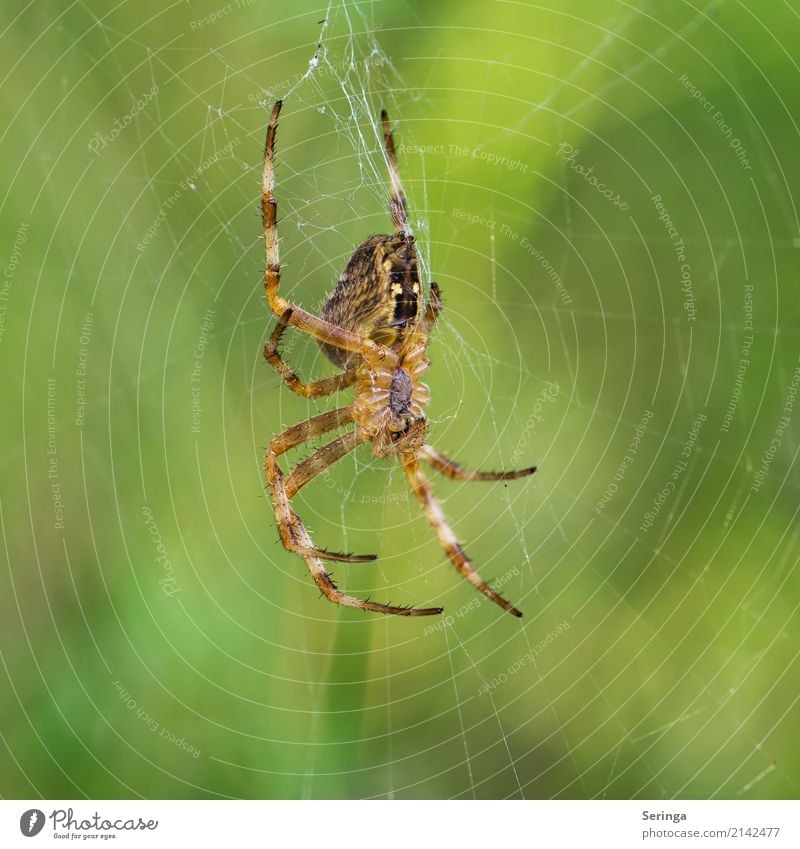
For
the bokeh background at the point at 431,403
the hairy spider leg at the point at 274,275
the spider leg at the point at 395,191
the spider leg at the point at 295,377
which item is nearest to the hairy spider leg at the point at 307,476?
the spider leg at the point at 295,377

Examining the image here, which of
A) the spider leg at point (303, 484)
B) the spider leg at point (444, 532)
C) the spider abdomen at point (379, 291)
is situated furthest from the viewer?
the spider leg at point (444, 532)

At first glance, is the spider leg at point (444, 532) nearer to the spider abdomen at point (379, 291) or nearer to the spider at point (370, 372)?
the spider at point (370, 372)

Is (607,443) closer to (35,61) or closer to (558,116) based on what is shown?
(558,116)

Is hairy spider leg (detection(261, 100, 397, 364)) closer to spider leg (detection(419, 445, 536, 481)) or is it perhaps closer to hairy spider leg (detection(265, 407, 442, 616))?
hairy spider leg (detection(265, 407, 442, 616))

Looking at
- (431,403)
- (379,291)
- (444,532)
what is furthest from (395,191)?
(444,532)

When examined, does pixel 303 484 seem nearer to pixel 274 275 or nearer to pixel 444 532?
pixel 444 532

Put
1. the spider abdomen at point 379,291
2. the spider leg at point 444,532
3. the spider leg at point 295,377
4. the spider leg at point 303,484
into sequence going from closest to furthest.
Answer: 1. the spider abdomen at point 379,291
2. the spider leg at point 295,377
3. the spider leg at point 303,484
4. the spider leg at point 444,532
